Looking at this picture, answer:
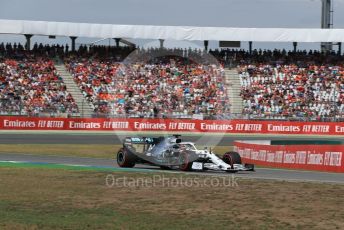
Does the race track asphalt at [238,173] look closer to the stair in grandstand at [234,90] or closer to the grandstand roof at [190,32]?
the stair in grandstand at [234,90]

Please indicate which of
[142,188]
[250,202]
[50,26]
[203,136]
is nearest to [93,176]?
[142,188]

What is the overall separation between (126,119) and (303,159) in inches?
932

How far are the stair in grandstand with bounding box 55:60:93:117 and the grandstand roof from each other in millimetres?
4993

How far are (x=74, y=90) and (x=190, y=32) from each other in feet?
41.1

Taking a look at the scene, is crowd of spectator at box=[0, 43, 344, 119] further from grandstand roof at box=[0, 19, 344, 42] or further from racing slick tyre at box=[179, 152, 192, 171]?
racing slick tyre at box=[179, 152, 192, 171]

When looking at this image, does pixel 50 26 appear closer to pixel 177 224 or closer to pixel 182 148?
pixel 182 148

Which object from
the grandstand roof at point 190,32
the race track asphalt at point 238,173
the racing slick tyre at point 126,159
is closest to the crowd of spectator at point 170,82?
the grandstand roof at point 190,32

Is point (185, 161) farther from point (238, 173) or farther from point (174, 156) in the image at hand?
point (238, 173)

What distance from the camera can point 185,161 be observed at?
75.6 feet

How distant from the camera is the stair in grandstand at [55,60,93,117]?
164ft

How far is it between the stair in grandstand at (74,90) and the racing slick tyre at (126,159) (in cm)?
2487

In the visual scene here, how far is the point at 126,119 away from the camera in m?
48.7

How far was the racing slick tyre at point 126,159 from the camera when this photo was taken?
24.4 metres

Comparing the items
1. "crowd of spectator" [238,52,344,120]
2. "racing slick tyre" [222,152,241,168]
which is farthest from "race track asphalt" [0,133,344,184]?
"crowd of spectator" [238,52,344,120]
